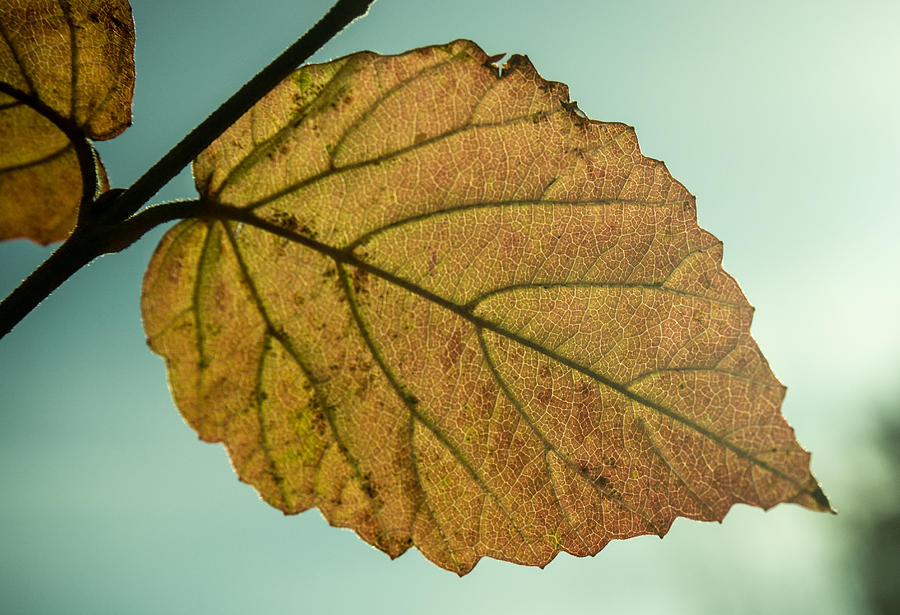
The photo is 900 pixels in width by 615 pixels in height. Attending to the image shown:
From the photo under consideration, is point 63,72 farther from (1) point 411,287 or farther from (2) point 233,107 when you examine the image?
(1) point 411,287

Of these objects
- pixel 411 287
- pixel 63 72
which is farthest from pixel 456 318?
pixel 63 72

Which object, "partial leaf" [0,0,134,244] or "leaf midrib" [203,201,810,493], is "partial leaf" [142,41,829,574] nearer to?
"leaf midrib" [203,201,810,493]

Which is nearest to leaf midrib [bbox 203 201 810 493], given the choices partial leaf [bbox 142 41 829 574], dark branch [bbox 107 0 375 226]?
partial leaf [bbox 142 41 829 574]

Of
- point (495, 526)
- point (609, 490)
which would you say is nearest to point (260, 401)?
point (495, 526)

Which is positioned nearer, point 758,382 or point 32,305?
point 32,305

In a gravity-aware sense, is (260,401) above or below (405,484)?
above

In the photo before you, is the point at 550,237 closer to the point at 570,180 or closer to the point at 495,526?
the point at 570,180
